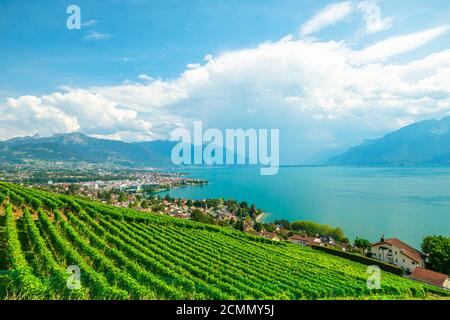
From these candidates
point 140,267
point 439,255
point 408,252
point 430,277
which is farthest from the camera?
point 408,252

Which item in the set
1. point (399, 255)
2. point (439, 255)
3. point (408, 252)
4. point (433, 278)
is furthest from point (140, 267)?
point (408, 252)

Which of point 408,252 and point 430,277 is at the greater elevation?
point 430,277

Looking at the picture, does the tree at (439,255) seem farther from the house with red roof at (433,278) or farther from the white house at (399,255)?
the house with red roof at (433,278)

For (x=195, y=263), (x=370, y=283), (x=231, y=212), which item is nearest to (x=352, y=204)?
(x=231, y=212)

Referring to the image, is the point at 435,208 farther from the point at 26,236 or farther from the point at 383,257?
the point at 26,236

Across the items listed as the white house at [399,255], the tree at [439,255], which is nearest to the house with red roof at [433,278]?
the tree at [439,255]

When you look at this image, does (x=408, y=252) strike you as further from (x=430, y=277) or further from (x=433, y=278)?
(x=433, y=278)
